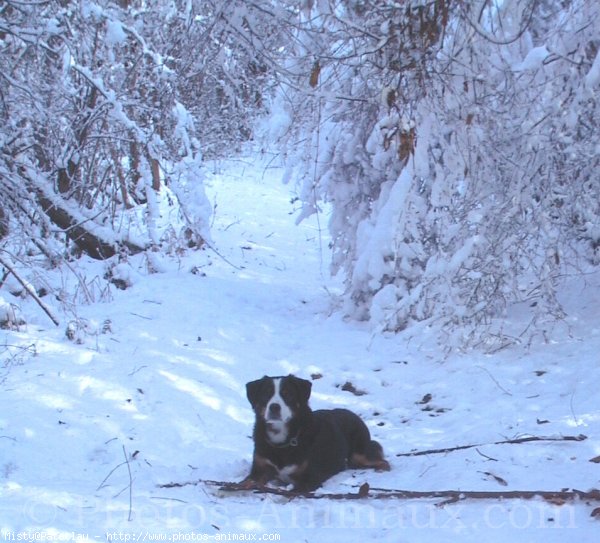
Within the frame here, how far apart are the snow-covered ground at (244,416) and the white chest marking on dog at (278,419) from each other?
19.1 inches

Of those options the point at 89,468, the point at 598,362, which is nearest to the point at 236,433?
the point at 89,468

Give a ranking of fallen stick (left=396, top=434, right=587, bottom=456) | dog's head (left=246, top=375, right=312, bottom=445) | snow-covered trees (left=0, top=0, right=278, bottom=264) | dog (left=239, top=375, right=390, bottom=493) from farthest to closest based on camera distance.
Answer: snow-covered trees (left=0, top=0, right=278, bottom=264) → dog's head (left=246, top=375, right=312, bottom=445) → dog (left=239, top=375, right=390, bottom=493) → fallen stick (left=396, top=434, right=587, bottom=456)

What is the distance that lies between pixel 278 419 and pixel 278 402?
0.13 meters

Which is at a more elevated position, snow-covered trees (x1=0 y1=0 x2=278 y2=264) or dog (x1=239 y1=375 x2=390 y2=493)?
snow-covered trees (x1=0 y1=0 x2=278 y2=264)

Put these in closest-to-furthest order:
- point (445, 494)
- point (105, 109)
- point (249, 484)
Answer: point (445, 494) < point (249, 484) < point (105, 109)

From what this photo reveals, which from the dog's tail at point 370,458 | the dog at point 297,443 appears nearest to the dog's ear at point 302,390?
the dog at point 297,443

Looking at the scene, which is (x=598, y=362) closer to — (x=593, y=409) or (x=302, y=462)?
(x=593, y=409)

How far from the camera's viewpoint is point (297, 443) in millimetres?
5148

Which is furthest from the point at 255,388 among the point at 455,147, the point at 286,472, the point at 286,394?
the point at 455,147

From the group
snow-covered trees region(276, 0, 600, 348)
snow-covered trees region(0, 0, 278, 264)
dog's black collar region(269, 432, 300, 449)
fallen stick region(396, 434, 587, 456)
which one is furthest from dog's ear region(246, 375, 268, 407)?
snow-covered trees region(0, 0, 278, 264)

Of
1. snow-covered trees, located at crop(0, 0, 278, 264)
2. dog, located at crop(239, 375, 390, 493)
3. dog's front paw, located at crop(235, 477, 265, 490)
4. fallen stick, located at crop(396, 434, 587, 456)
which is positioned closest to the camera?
dog's front paw, located at crop(235, 477, 265, 490)

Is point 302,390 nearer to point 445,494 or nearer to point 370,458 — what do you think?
point 370,458

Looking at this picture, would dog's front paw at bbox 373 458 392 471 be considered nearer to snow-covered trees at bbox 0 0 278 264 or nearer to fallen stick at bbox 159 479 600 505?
fallen stick at bbox 159 479 600 505

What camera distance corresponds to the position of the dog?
504 cm
